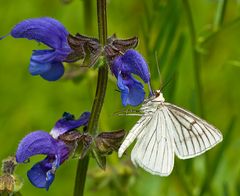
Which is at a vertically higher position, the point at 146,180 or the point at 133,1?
the point at 133,1

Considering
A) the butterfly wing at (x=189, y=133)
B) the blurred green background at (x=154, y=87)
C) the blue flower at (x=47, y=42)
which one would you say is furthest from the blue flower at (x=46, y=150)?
the blurred green background at (x=154, y=87)

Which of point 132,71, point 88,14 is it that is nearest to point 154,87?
point 88,14

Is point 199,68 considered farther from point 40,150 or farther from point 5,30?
point 5,30

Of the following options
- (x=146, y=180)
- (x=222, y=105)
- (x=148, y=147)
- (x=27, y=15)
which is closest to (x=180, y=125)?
(x=148, y=147)

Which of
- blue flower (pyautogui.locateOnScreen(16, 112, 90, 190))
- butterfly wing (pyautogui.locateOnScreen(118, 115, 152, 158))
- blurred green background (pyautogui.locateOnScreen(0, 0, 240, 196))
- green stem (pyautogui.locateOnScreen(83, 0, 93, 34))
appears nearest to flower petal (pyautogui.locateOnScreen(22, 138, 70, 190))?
blue flower (pyautogui.locateOnScreen(16, 112, 90, 190))

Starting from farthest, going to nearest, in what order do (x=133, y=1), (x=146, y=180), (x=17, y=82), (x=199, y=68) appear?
(x=133, y=1) < (x=17, y=82) < (x=146, y=180) < (x=199, y=68)

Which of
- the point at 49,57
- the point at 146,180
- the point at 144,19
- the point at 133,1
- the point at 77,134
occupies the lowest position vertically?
the point at 146,180

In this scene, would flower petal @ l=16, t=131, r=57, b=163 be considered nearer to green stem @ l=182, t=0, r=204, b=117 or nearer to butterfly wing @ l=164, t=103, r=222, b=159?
butterfly wing @ l=164, t=103, r=222, b=159
